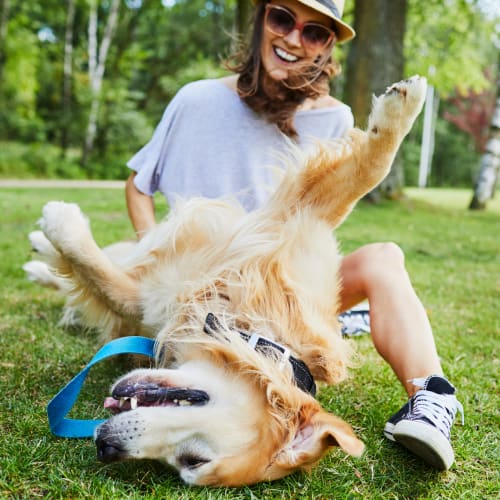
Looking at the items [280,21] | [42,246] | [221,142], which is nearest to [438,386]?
[221,142]

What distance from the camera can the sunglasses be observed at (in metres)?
2.86

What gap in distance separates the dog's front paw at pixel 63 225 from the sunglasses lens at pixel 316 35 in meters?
1.49

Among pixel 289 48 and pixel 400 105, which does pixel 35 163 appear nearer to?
pixel 289 48

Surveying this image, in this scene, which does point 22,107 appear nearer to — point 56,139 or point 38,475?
point 56,139

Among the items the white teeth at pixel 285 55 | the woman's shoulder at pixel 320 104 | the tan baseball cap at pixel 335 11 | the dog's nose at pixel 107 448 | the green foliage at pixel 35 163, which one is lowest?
the green foliage at pixel 35 163

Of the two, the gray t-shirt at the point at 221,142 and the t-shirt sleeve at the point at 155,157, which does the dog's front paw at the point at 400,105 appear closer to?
the gray t-shirt at the point at 221,142

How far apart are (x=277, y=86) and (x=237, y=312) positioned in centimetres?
143

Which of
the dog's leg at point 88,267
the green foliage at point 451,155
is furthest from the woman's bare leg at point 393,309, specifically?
the green foliage at point 451,155

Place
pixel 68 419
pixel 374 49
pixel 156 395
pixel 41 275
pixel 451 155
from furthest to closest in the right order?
pixel 451 155, pixel 374 49, pixel 41 275, pixel 68 419, pixel 156 395

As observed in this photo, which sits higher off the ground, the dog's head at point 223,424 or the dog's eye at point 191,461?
the dog's head at point 223,424

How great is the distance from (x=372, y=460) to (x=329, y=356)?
0.40 metres

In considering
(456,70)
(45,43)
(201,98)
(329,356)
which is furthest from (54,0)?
(329,356)

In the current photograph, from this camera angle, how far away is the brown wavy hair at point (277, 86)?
9.72ft

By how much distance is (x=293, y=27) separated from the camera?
9.43ft
